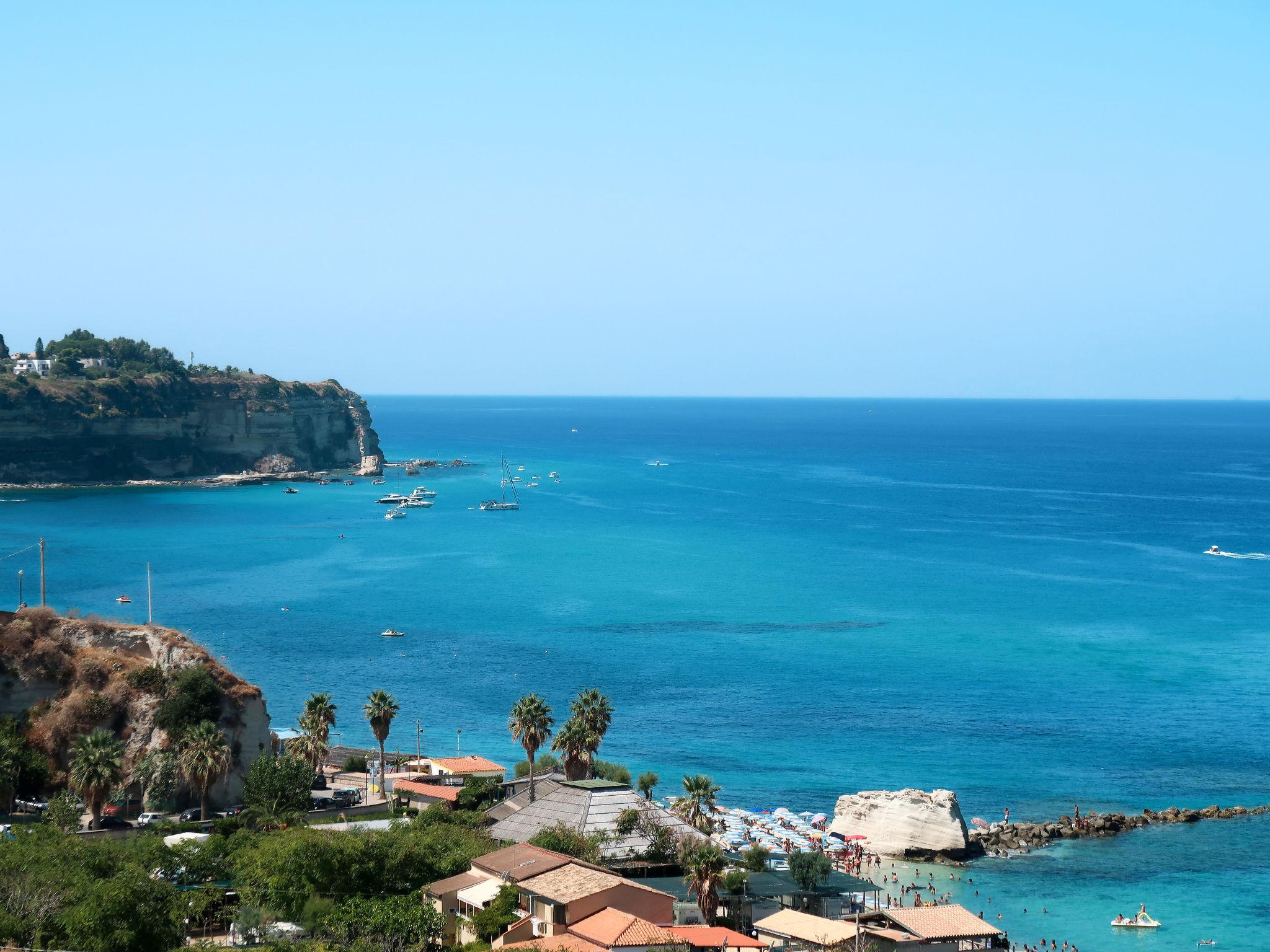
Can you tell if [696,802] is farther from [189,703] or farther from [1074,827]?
[1074,827]

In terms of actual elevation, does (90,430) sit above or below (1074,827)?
above

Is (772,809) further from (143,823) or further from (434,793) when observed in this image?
(143,823)

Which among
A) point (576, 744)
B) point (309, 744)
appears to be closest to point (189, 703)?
point (309, 744)

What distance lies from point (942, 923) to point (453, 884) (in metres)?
13.8

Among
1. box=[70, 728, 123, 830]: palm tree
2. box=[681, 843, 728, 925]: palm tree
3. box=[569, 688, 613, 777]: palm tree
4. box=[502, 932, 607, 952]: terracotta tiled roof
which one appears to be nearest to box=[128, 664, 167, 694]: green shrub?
box=[70, 728, 123, 830]: palm tree

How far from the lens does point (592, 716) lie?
46562 mm

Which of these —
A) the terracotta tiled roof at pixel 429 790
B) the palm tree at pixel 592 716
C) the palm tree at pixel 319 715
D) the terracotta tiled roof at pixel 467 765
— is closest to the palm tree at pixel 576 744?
the palm tree at pixel 592 716

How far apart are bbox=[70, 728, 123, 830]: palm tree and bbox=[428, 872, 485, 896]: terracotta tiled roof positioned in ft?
43.1

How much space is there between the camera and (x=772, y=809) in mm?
52688

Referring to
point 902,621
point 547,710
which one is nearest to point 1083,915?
point 547,710

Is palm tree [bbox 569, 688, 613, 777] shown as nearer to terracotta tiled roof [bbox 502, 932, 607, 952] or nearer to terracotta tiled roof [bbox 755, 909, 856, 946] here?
terracotta tiled roof [bbox 755, 909, 856, 946]

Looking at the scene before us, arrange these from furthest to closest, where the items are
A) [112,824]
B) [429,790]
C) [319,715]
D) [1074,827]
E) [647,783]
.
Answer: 1. [1074,827]
2. [429,790]
3. [319,715]
4. [647,783]
5. [112,824]

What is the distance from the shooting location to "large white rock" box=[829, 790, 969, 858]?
48.2 m

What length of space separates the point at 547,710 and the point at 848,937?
16719 millimetres
